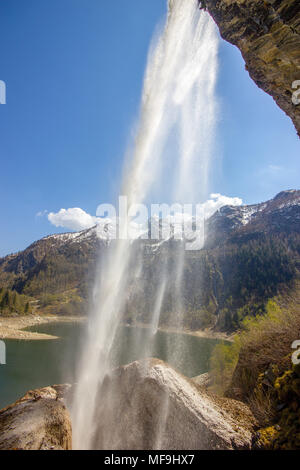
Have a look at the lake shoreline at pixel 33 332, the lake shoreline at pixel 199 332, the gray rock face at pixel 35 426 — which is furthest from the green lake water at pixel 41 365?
the lake shoreline at pixel 199 332

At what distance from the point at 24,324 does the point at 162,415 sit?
131 meters

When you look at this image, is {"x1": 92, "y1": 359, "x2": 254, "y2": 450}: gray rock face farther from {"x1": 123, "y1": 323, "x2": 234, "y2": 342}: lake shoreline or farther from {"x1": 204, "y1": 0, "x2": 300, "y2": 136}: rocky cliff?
{"x1": 123, "y1": 323, "x2": 234, "y2": 342}: lake shoreline

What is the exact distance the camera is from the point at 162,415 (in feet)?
20.5

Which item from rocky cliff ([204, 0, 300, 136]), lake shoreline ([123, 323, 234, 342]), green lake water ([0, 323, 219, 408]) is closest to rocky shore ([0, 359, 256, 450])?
rocky cliff ([204, 0, 300, 136])

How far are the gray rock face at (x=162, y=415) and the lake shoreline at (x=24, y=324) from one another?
9052 centimetres

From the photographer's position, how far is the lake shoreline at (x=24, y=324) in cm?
8241

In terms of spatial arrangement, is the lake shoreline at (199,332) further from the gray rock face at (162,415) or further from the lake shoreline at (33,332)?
the gray rock face at (162,415)

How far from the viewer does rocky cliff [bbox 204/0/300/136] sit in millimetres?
6695

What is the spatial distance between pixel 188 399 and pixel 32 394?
15.7 feet

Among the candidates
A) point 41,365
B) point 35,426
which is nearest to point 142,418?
point 35,426

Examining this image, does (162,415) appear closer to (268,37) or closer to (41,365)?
(268,37)

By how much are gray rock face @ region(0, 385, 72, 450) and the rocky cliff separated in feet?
39.7
